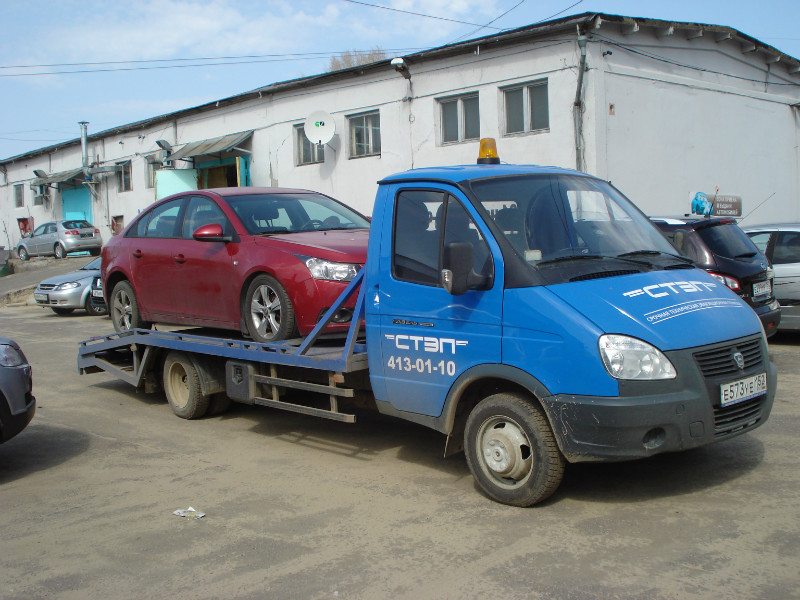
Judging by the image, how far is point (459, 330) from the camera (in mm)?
4852

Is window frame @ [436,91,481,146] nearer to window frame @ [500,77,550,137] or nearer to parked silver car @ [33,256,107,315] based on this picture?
window frame @ [500,77,550,137]

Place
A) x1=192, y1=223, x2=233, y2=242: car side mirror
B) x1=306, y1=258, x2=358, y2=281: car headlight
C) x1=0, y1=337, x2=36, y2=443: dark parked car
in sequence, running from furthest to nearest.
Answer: x1=192, y1=223, x2=233, y2=242: car side mirror < x1=306, y1=258, x2=358, y2=281: car headlight < x1=0, y1=337, x2=36, y2=443: dark parked car

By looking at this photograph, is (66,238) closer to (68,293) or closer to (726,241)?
(68,293)

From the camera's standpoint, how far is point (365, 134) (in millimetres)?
20906

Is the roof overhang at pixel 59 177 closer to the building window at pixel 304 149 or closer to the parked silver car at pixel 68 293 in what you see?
the building window at pixel 304 149

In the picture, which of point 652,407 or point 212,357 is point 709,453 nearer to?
point 652,407

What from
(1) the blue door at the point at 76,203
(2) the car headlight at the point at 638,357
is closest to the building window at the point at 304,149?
(1) the blue door at the point at 76,203

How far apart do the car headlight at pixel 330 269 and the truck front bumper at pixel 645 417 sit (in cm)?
Answer: 242

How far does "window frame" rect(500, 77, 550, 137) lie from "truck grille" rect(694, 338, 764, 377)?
12.5 m

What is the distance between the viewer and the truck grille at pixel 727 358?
14.3 ft

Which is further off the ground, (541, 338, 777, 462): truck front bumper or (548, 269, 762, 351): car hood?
(548, 269, 762, 351): car hood

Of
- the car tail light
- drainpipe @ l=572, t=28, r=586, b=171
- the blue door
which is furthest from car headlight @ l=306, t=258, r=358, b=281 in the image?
the blue door

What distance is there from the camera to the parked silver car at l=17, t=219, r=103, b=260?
3081 cm

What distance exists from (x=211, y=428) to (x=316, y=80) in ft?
52.4
